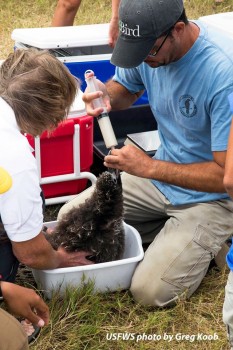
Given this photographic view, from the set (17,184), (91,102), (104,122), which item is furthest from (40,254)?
(91,102)

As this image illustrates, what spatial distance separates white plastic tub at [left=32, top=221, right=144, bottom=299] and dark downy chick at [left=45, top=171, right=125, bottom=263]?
81 millimetres

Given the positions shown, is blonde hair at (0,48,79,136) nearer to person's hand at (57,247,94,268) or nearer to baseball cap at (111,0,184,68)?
baseball cap at (111,0,184,68)

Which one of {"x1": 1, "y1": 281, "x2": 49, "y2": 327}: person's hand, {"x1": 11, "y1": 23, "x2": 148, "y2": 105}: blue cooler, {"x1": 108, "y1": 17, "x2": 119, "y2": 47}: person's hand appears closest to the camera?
{"x1": 1, "y1": 281, "x2": 49, "y2": 327}: person's hand

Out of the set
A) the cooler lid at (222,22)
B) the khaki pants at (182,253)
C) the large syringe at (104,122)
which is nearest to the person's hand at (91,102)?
the large syringe at (104,122)

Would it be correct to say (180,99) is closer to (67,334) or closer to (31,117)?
(31,117)

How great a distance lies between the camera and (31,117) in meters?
2.20

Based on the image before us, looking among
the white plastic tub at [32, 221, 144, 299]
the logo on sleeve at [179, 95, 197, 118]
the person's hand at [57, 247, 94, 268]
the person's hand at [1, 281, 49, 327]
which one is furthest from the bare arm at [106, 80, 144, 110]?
the person's hand at [1, 281, 49, 327]

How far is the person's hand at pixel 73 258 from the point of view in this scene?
2.62m

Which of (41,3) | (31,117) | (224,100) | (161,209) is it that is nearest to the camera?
(31,117)

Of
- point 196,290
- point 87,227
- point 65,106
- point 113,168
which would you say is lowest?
point 196,290

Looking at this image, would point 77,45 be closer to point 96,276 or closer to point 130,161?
point 130,161

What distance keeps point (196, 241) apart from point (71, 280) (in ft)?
1.99

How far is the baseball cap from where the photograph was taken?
240 cm

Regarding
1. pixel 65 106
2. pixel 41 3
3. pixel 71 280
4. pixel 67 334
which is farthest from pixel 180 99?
pixel 41 3
